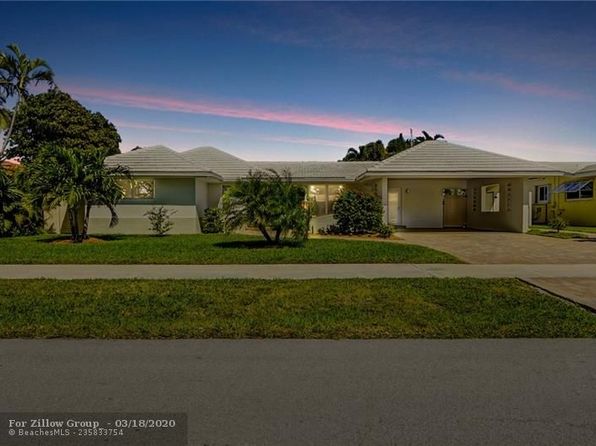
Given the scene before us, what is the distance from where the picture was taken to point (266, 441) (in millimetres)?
2850

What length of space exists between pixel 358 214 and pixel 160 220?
8602 mm

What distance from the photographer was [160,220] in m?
→ 19.3

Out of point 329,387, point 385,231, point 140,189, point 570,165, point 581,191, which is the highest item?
point 570,165

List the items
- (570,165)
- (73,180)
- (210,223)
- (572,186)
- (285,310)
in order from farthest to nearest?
(570,165), (572,186), (210,223), (73,180), (285,310)

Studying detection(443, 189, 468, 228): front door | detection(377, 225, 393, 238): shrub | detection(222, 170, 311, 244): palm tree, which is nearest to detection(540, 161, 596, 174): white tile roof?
detection(443, 189, 468, 228): front door

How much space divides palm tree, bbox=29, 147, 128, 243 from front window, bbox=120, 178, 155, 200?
4064 mm

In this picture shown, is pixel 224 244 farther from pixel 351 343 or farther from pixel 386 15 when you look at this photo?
pixel 351 343

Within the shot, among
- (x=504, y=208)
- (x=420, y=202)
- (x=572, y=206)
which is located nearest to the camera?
(x=504, y=208)

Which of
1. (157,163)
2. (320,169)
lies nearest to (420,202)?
(320,169)

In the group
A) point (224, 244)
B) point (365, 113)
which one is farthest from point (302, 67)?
point (224, 244)

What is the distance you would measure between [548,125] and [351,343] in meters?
20.2

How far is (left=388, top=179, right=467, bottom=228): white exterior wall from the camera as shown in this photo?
24.1m

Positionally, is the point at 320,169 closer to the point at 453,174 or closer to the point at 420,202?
the point at 420,202

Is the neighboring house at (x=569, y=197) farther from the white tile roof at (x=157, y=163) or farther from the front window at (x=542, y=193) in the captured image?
the white tile roof at (x=157, y=163)
